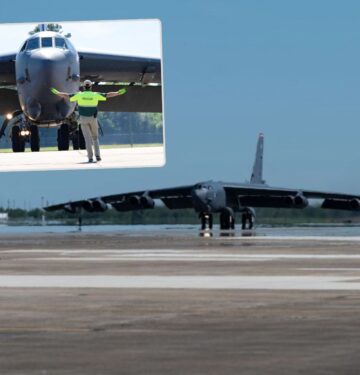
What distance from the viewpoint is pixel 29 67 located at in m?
51.2

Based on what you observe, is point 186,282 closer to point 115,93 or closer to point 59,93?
point 59,93

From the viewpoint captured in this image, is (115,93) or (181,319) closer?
(181,319)

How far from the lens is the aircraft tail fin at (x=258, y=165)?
97125 mm

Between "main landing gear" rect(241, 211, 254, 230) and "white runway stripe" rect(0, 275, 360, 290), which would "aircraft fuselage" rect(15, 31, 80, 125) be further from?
"main landing gear" rect(241, 211, 254, 230)

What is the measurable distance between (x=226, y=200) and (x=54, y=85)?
32540 mm

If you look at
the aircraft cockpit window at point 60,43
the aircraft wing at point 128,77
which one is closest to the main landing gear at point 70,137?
the aircraft wing at point 128,77

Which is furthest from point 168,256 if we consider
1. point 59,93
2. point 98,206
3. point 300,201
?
point 98,206

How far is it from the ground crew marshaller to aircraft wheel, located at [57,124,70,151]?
→ 0.59 m

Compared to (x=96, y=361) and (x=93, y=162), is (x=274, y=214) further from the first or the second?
(x=96, y=361)

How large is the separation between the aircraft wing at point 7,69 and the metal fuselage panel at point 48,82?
1355 millimetres

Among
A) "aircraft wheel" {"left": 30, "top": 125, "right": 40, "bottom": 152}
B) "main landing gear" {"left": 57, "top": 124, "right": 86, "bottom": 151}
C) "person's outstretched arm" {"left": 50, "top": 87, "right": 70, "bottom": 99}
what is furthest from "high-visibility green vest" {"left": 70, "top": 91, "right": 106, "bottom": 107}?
"aircraft wheel" {"left": 30, "top": 125, "right": 40, "bottom": 152}

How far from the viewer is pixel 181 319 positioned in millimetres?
14180

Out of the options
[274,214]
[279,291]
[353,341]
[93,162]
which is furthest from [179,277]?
[274,214]

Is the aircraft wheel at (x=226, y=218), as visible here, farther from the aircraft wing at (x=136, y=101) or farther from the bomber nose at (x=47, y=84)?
the bomber nose at (x=47, y=84)
